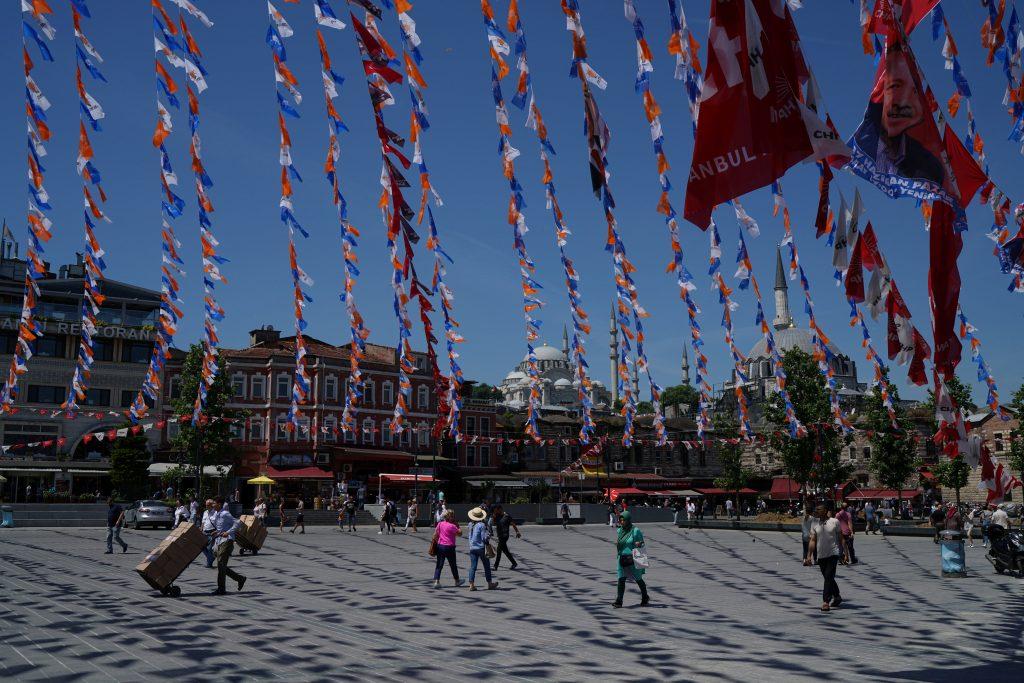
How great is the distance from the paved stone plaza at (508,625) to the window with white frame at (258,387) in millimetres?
36805

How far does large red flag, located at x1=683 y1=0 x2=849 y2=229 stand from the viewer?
6656 mm

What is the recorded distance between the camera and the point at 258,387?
190ft

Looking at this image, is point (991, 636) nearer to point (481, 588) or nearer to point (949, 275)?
point (949, 275)

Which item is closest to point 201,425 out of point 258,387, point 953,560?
point 258,387

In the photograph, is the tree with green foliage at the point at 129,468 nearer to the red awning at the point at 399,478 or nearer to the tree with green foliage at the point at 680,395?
the red awning at the point at 399,478

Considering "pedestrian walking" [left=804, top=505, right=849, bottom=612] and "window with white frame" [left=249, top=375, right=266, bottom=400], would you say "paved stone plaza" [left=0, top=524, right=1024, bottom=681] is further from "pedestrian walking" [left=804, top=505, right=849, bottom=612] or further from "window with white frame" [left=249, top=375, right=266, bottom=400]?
"window with white frame" [left=249, top=375, right=266, bottom=400]

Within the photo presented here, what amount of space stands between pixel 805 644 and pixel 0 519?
121 feet

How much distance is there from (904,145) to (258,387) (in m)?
54.3

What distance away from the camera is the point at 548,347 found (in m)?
152

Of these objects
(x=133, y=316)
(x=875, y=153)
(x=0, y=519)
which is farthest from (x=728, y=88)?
(x=133, y=316)

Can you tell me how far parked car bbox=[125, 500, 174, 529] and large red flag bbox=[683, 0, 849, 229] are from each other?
33.9 metres

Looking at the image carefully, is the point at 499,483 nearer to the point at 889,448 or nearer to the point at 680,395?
the point at 889,448

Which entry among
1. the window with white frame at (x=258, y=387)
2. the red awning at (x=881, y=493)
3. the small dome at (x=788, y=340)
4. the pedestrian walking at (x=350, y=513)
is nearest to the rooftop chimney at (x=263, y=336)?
the window with white frame at (x=258, y=387)

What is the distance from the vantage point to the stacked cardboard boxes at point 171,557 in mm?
13977
